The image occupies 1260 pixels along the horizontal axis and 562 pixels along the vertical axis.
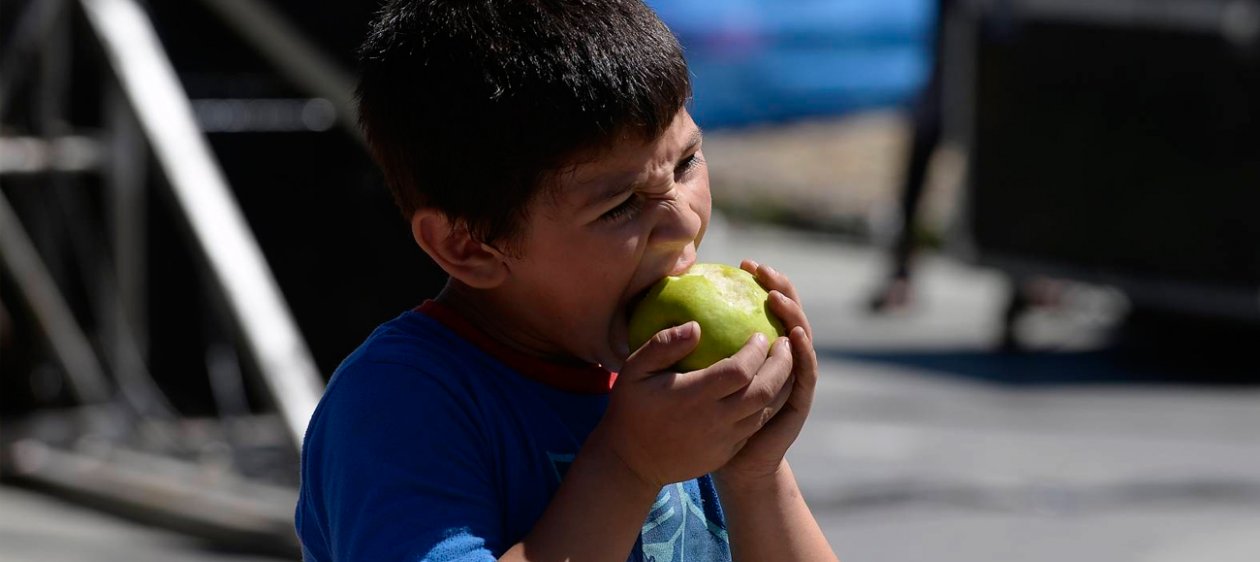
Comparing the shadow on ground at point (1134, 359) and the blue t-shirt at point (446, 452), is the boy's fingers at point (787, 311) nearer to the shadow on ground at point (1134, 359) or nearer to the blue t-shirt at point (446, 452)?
the blue t-shirt at point (446, 452)

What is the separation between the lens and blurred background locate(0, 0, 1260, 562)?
192 inches

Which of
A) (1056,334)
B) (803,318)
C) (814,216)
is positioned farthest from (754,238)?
(803,318)

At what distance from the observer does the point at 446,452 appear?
1427mm

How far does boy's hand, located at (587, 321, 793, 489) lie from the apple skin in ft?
0.12

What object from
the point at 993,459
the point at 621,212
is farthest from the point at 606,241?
the point at 993,459

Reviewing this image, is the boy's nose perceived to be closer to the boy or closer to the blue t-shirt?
the boy

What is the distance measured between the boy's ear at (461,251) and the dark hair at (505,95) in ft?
0.04

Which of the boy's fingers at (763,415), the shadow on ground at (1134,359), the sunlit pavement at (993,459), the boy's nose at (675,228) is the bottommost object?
the boy's fingers at (763,415)

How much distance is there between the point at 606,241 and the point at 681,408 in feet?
0.52

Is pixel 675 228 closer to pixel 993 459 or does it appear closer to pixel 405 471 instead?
pixel 405 471

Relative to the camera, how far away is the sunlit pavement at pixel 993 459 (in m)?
4.84

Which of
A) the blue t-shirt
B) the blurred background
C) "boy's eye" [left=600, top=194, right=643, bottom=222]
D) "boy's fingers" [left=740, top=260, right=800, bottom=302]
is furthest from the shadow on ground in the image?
"boy's eye" [left=600, top=194, right=643, bottom=222]

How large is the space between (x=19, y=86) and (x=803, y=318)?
14.0 ft

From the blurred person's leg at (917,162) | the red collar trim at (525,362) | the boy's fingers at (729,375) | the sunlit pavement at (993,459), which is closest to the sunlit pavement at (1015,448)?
the sunlit pavement at (993,459)
